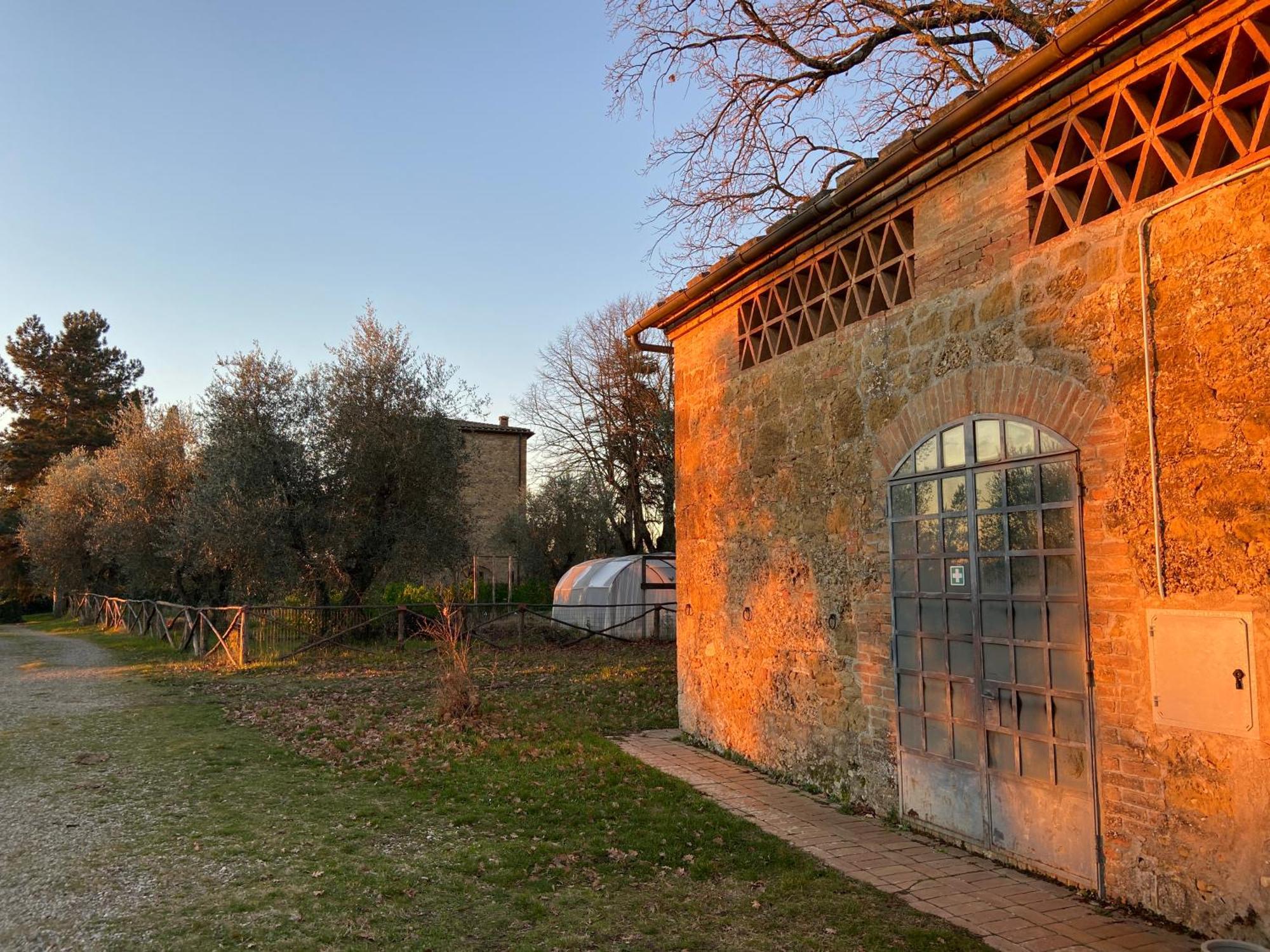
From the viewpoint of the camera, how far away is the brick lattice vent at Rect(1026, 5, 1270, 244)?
3.44m

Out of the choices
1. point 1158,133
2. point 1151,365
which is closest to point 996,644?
point 1151,365

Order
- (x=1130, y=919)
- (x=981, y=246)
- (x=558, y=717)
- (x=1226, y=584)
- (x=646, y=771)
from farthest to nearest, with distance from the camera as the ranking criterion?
(x=558, y=717) < (x=646, y=771) < (x=981, y=246) < (x=1130, y=919) < (x=1226, y=584)

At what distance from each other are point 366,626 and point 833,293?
13.6 meters

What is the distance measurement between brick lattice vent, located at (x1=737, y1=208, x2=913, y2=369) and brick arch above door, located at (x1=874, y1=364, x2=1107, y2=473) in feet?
2.66

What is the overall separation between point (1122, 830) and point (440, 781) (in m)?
4.94

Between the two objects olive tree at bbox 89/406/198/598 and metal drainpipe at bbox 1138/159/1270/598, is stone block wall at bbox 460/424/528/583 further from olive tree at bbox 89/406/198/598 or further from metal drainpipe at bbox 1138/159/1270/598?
metal drainpipe at bbox 1138/159/1270/598

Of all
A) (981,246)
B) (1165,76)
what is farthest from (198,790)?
(1165,76)

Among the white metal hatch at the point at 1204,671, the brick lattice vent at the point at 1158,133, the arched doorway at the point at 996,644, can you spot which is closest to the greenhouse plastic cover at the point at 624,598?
the arched doorway at the point at 996,644

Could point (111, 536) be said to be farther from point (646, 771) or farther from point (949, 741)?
point (949, 741)

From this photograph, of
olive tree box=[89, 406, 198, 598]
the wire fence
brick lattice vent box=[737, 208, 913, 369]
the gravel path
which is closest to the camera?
the gravel path

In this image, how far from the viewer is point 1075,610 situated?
4152 millimetres

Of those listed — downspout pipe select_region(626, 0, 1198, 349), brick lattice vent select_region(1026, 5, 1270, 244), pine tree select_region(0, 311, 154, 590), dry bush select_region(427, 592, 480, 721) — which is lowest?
dry bush select_region(427, 592, 480, 721)

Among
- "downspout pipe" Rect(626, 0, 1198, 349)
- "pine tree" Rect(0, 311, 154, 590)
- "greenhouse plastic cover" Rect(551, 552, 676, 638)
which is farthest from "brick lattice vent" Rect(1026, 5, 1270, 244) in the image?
"pine tree" Rect(0, 311, 154, 590)

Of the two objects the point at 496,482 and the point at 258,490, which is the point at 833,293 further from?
the point at 496,482
